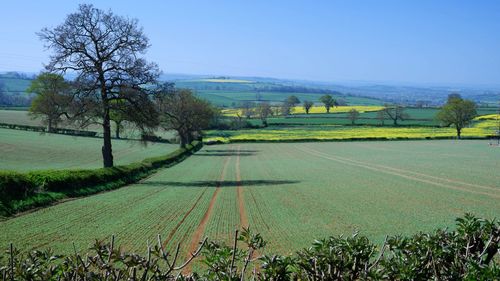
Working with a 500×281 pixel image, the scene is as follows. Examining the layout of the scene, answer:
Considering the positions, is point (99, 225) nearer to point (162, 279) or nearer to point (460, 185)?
point (162, 279)

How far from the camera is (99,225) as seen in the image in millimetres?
14688

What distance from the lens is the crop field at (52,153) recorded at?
A: 4059 centimetres

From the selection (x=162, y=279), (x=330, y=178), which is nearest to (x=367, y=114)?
(x=330, y=178)

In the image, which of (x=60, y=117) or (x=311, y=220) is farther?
(x=60, y=117)

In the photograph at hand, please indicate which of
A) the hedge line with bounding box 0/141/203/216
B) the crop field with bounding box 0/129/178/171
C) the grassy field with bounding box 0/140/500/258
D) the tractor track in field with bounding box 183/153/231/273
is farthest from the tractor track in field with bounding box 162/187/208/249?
the crop field with bounding box 0/129/178/171

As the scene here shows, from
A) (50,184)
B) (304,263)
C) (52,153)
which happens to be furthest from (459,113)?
(304,263)

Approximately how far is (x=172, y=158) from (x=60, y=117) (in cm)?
1762

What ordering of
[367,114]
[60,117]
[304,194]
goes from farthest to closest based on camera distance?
[367,114], [60,117], [304,194]

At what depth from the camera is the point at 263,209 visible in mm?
19188

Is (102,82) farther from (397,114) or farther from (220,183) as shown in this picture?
(397,114)

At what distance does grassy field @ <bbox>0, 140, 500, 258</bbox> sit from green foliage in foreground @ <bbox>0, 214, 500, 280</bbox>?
751cm

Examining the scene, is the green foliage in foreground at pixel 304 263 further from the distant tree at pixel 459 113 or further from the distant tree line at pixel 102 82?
the distant tree at pixel 459 113

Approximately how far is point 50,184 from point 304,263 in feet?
62.6

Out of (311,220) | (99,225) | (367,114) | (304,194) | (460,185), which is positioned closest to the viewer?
(99,225)
